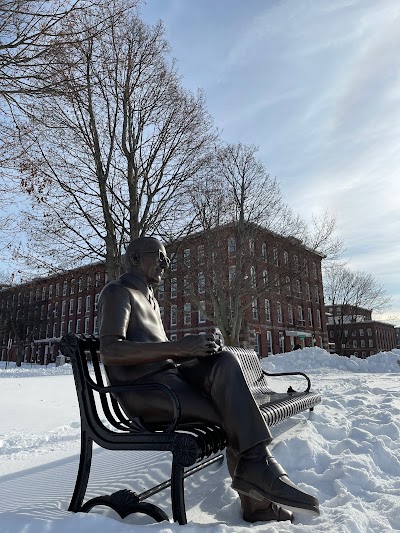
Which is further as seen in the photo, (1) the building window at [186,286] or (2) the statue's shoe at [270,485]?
(1) the building window at [186,286]

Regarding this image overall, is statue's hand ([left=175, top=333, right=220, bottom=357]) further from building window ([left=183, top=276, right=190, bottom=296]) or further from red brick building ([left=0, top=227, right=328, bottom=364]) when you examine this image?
building window ([left=183, top=276, right=190, bottom=296])

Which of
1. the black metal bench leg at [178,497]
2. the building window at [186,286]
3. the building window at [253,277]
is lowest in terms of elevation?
the black metal bench leg at [178,497]

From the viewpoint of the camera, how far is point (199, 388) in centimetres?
222

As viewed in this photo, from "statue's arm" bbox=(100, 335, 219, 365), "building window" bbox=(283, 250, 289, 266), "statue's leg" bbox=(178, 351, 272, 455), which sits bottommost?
"statue's leg" bbox=(178, 351, 272, 455)

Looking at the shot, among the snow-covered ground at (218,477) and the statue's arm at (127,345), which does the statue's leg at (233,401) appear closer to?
the statue's arm at (127,345)

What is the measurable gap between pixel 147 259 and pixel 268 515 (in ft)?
5.06

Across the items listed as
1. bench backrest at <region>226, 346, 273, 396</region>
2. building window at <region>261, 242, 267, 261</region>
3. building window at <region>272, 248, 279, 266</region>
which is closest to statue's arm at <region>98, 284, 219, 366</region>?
bench backrest at <region>226, 346, 273, 396</region>

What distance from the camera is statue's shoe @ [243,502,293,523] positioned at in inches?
86.1

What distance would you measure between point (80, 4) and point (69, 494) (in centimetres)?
562

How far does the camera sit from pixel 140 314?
2.44 meters

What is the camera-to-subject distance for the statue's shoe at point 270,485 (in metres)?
1.74

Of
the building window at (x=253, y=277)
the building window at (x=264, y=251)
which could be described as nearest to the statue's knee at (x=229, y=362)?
the building window at (x=253, y=277)

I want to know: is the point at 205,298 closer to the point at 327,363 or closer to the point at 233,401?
the point at 327,363

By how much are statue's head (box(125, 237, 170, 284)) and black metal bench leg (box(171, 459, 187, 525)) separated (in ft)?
3.73
